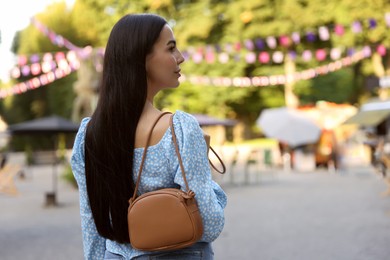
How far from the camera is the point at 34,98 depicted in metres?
51.7

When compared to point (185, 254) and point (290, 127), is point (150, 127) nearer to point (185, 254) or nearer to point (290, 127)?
point (185, 254)

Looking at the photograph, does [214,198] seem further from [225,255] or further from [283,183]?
[283,183]

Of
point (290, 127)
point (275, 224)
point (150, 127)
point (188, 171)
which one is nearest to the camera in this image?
point (188, 171)

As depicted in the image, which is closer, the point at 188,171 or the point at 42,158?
the point at 188,171

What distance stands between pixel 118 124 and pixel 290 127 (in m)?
25.9

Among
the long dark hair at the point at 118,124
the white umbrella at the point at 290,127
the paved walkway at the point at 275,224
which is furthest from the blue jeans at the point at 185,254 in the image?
the white umbrella at the point at 290,127

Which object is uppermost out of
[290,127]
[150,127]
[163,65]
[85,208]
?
[163,65]

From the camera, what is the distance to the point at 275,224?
36.6 ft

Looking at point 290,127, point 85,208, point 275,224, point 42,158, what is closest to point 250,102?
point 42,158

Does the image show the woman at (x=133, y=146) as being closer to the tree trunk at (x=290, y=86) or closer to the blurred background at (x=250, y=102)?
the blurred background at (x=250, y=102)

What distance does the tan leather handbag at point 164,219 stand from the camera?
6.59 ft

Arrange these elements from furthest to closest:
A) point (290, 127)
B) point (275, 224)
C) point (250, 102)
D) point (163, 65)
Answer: point (250, 102) → point (290, 127) → point (275, 224) → point (163, 65)

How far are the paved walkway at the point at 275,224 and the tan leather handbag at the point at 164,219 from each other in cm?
585

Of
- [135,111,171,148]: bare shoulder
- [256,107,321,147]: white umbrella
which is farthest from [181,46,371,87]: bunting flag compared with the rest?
[135,111,171,148]: bare shoulder
